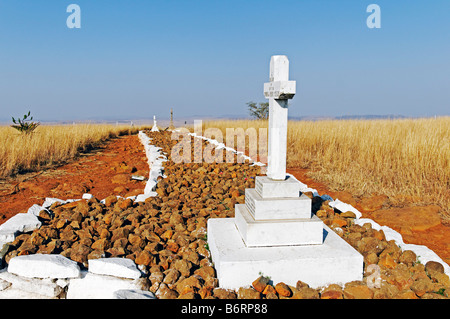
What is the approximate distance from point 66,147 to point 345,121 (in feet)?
27.7

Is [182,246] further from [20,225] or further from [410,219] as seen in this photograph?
[410,219]

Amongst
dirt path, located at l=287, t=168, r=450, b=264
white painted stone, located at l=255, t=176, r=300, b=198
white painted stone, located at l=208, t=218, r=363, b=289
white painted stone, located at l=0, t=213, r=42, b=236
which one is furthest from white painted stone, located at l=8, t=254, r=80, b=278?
dirt path, located at l=287, t=168, r=450, b=264

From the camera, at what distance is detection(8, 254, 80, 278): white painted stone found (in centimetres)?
241

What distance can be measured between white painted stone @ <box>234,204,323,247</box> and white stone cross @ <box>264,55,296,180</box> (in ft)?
1.40

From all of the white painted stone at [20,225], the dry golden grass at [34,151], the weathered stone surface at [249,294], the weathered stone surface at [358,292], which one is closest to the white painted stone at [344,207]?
the weathered stone surface at [358,292]

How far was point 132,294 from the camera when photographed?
214 cm

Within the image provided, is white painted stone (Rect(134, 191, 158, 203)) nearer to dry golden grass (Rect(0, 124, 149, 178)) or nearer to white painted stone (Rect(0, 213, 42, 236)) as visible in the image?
white painted stone (Rect(0, 213, 42, 236))

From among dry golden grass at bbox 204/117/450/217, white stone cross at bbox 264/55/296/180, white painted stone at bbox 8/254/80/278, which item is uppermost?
white stone cross at bbox 264/55/296/180

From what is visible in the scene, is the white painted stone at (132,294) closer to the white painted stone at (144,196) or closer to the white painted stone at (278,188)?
the white painted stone at (278,188)

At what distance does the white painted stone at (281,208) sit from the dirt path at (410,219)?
4.41 feet

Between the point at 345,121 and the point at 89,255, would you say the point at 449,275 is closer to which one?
the point at 89,255

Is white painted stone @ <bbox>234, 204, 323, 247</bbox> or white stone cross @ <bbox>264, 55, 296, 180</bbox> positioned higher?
white stone cross @ <bbox>264, 55, 296, 180</bbox>

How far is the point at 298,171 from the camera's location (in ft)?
21.6

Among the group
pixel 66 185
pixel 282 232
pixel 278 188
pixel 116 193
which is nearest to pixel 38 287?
pixel 282 232
